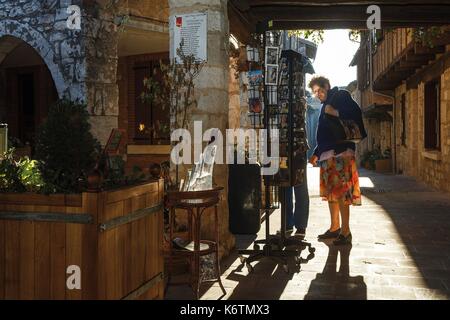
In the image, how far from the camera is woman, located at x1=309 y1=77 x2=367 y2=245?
5.23m

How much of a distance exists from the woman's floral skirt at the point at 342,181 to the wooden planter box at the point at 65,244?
10.00ft

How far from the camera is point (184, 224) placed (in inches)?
181

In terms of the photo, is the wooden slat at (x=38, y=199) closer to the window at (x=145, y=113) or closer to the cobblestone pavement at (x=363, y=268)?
the cobblestone pavement at (x=363, y=268)

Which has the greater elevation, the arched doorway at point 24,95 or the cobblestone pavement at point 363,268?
the arched doorway at point 24,95

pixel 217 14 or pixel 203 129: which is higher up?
pixel 217 14

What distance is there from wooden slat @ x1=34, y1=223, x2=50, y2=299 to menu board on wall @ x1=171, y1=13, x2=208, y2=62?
247cm

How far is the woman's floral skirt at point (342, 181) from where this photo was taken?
5.22 metres

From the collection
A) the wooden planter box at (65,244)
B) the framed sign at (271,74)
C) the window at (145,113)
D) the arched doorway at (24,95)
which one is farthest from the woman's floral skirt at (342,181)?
the arched doorway at (24,95)

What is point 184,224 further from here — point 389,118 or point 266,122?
point 389,118

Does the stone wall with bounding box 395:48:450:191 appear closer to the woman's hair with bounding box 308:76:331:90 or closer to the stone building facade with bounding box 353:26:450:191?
the stone building facade with bounding box 353:26:450:191

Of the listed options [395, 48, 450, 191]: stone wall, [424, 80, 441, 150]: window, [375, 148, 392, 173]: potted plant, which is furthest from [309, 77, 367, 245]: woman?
[375, 148, 392, 173]: potted plant

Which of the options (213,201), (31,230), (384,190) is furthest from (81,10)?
(384,190)
